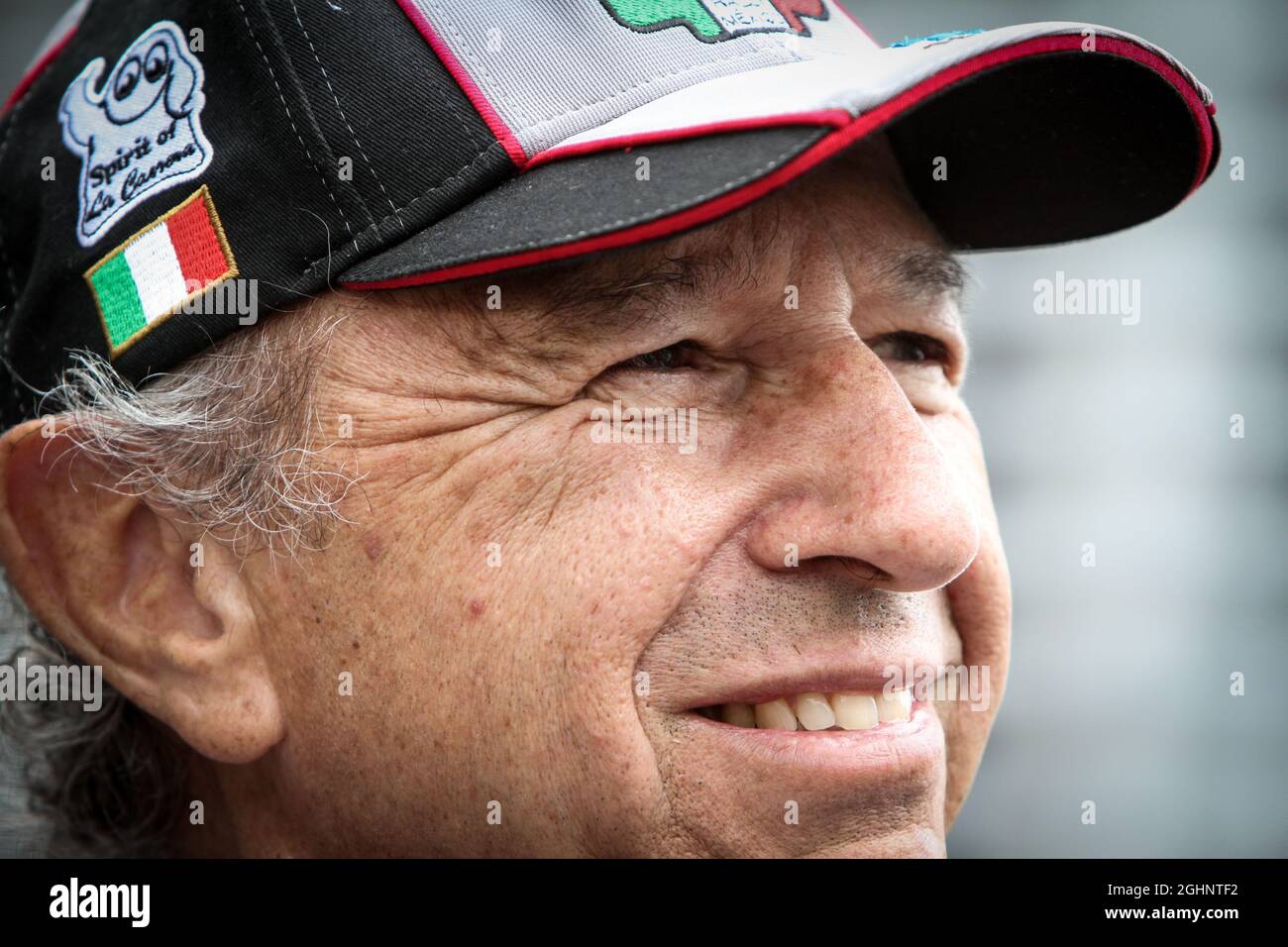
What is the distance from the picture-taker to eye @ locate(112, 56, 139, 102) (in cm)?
162

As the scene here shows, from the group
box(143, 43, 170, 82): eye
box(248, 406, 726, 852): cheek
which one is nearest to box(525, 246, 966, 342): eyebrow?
box(248, 406, 726, 852): cheek

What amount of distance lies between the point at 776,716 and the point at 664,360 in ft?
1.55

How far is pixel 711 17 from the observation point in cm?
153

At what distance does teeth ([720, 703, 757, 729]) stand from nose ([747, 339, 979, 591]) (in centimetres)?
19

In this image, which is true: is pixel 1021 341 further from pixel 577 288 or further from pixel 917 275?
pixel 577 288

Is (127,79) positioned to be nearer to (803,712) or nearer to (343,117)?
(343,117)

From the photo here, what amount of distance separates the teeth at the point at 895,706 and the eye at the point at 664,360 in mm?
510

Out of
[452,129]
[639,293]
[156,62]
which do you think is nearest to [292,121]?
[452,129]

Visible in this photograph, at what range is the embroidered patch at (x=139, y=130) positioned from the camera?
4.96 feet

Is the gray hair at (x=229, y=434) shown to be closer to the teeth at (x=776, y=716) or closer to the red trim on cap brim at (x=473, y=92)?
the red trim on cap brim at (x=473, y=92)

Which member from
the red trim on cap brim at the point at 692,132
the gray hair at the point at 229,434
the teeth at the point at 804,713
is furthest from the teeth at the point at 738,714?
the red trim on cap brim at the point at 692,132

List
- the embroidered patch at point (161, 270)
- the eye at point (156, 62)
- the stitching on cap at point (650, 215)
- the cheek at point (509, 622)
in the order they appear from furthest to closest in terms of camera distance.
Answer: the eye at point (156, 62)
the embroidered patch at point (161, 270)
the cheek at point (509, 622)
the stitching on cap at point (650, 215)

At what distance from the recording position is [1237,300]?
4.51m
